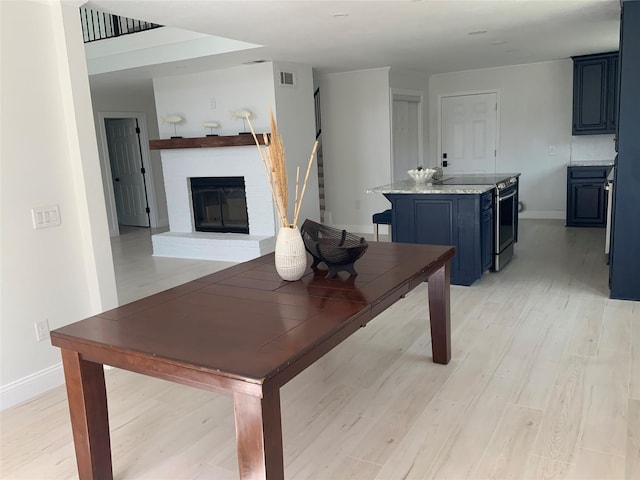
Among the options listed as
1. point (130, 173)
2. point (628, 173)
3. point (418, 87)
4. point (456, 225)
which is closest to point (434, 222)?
point (456, 225)

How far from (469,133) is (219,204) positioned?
4.21m

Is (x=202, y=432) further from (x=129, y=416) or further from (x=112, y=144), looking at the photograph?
(x=112, y=144)

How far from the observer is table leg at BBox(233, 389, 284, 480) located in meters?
1.55

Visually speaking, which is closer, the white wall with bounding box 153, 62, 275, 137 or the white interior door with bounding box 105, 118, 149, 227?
the white wall with bounding box 153, 62, 275, 137

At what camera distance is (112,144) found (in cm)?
917

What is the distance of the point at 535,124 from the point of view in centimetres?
781

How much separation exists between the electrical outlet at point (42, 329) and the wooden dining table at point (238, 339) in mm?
1199

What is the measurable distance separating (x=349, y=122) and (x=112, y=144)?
4.40 m

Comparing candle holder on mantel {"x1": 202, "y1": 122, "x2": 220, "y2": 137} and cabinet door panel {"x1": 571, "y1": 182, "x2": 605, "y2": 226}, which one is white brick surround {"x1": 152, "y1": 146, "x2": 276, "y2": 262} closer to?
candle holder on mantel {"x1": 202, "y1": 122, "x2": 220, "y2": 137}

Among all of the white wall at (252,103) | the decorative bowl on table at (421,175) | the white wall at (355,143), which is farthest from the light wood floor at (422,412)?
the white wall at (355,143)

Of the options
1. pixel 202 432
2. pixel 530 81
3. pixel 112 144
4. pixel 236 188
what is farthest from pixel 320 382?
pixel 112 144

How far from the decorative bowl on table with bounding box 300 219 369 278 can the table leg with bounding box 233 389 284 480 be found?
960mm

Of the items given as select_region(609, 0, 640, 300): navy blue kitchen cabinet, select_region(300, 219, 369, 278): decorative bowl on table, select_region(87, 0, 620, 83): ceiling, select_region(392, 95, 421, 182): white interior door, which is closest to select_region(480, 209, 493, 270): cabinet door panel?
select_region(609, 0, 640, 300): navy blue kitchen cabinet

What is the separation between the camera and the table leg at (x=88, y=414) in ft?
6.50
